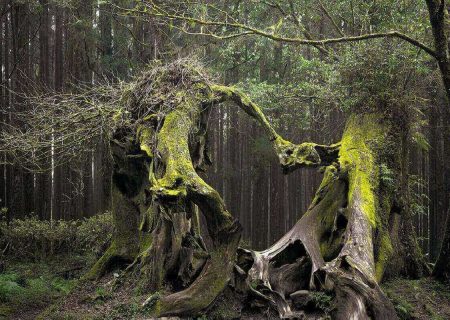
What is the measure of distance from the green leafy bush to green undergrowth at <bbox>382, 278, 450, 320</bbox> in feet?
24.9

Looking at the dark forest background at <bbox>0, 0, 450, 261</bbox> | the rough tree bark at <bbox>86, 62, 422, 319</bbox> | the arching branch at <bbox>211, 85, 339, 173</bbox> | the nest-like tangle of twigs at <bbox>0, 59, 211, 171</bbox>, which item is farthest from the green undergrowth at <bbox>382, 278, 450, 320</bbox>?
the nest-like tangle of twigs at <bbox>0, 59, 211, 171</bbox>

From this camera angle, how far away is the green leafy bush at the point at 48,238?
13469mm

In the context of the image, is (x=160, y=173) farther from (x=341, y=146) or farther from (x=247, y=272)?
(x=341, y=146)

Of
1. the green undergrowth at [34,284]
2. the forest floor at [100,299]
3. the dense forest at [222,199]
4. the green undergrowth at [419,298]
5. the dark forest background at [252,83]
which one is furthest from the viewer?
the dark forest background at [252,83]

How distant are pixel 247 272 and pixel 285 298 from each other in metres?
0.77

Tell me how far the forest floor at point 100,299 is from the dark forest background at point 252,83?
229 cm

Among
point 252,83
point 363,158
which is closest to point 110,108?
point 363,158

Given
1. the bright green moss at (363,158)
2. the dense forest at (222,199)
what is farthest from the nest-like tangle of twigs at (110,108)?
the bright green moss at (363,158)

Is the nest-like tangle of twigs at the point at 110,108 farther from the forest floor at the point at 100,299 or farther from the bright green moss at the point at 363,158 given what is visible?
the bright green moss at the point at 363,158

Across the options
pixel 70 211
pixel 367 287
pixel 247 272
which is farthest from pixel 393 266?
pixel 70 211

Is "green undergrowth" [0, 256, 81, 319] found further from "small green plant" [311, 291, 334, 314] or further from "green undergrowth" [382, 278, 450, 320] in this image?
"green undergrowth" [382, 278, 450, 320]

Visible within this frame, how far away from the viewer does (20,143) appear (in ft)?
31.3

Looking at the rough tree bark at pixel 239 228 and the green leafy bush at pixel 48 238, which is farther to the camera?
the green leafy bush at pixel 48 238

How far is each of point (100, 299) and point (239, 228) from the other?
2798 mm
